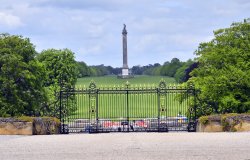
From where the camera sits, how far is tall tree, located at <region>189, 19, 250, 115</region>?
32.7 metres

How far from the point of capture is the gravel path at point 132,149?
572 inches

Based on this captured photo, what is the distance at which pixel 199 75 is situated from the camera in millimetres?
37375

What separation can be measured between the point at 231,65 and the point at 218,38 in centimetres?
270

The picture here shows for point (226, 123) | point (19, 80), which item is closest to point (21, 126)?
point (226, 123)

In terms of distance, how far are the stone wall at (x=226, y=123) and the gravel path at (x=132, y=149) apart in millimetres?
5153

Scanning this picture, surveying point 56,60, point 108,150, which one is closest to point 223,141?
point 108,150

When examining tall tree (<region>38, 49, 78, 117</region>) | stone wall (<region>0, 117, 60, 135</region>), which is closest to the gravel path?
stone wall (<region>0, 117, 60, 135</region>)

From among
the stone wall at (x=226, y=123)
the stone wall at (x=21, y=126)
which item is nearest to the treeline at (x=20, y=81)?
the stone wall at (x=21, y=126)

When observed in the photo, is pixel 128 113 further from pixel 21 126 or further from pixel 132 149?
pixel 132 149

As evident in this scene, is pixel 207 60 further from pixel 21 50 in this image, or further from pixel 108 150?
pixel 108 150

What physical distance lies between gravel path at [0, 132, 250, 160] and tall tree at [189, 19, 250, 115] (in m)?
14.0

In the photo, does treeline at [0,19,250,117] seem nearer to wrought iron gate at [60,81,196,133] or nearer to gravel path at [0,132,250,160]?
wrought iron gate at [60,81,196,133]

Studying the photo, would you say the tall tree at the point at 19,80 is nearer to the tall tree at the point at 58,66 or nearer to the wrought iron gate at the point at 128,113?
the wrought iron gate at the point at 128,113

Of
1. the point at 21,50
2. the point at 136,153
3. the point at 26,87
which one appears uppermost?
the point at 21,50
